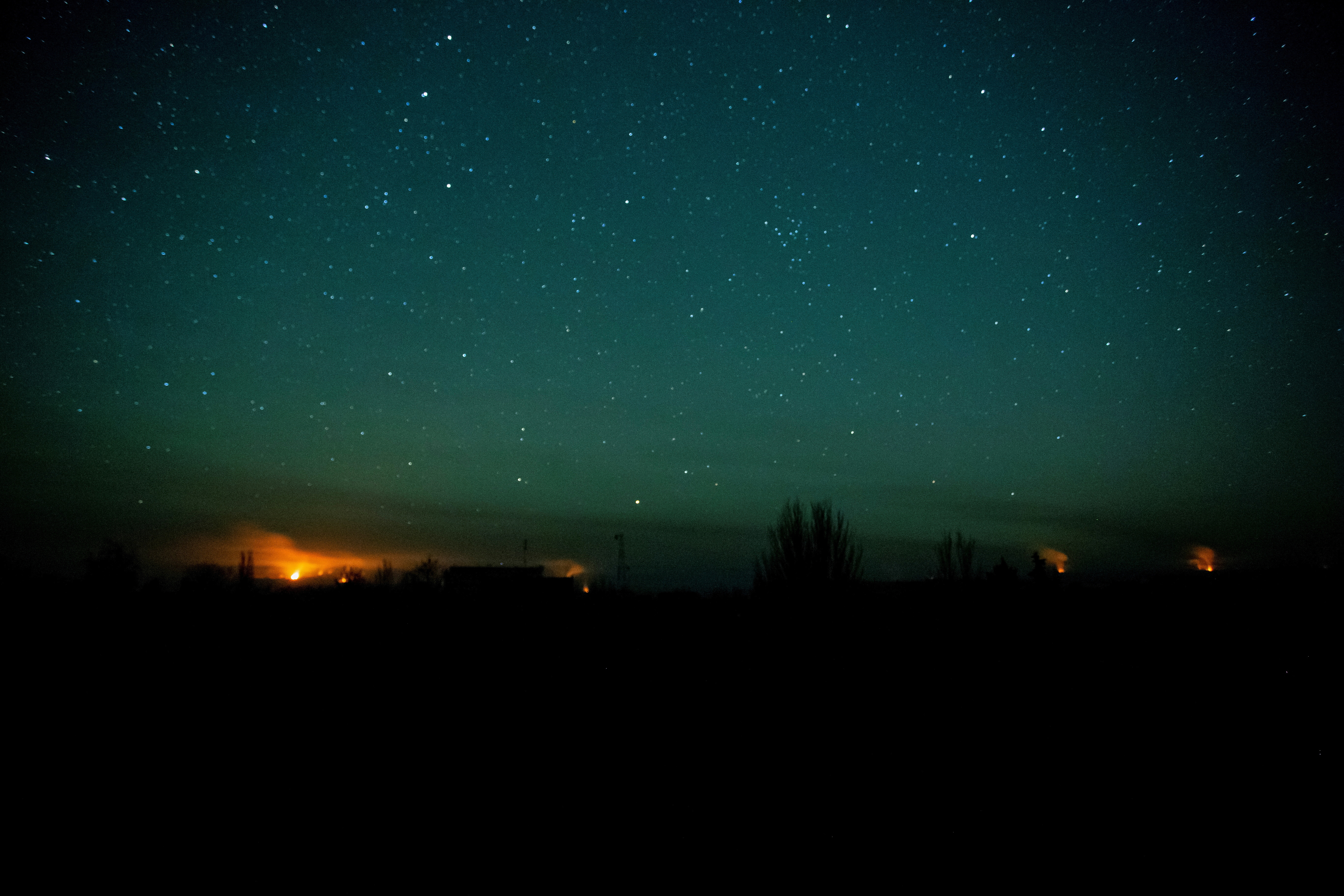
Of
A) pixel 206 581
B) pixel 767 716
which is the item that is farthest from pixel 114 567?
pixel 767 716

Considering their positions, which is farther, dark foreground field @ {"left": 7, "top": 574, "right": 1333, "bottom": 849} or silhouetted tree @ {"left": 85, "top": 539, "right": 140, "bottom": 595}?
silhouetted tree @ {"left": 85, "top": 539, "right": 140, "bottom": 595}

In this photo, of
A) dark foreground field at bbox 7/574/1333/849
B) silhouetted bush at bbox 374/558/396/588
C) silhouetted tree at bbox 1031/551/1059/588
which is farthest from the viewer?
silhouetted bush at bbox 374/558/396/588

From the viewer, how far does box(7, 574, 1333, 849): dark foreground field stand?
4047 mm

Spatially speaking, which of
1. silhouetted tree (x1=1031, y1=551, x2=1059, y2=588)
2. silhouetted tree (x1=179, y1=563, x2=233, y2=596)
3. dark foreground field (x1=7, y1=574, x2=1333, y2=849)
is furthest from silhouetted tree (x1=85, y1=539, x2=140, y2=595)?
silhouetted tree (x1=1031, y1=551, x2=1059, y2=588)

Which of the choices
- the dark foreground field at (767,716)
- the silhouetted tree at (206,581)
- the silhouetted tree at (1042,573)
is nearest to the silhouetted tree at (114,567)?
the silhouetted tree at (206,581)

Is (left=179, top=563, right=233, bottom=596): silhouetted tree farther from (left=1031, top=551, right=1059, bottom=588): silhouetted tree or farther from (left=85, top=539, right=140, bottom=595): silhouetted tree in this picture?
(left=1031, top=551, right=1059, bottom=588): silhouetted tree

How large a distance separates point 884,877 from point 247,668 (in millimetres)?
8804

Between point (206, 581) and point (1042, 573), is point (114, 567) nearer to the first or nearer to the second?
point (206, 581)

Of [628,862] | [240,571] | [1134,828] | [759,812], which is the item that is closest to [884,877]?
[759,812]

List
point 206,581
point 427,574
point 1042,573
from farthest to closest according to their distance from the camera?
point 427,574
point 206,581
point 1042,573

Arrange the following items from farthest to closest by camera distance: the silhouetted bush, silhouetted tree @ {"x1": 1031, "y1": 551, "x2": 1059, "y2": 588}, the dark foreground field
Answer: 1. the silhouetted bush
2. silhouetted tree @ {"x1": 1031, "y1": 551, "x2": 1059, "y2": 588}
3. the dark foreground field

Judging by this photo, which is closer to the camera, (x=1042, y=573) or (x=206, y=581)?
(x=1042, y=573)

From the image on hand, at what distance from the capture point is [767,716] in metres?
5.69

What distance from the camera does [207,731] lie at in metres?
5.36
